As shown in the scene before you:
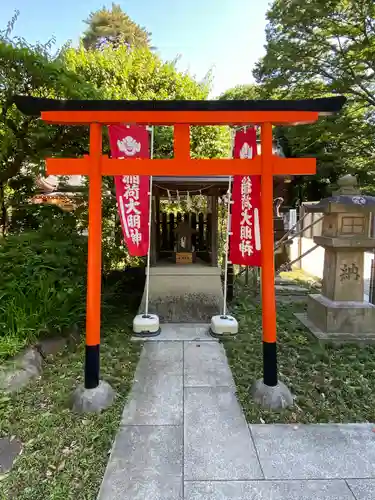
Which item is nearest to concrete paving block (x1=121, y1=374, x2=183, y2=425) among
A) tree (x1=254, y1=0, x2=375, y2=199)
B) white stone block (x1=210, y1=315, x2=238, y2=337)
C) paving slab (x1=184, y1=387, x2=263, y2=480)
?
paving slab (x1=184, y1=387, x2=263, y2=480)

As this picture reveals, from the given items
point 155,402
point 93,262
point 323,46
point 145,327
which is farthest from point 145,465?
point 323,46

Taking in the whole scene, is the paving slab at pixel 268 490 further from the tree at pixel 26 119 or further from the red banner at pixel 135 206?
the tree at pixel 26 119

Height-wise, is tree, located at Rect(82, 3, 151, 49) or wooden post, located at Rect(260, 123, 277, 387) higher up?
tree, located at Rect(82, 3, 151, 49)

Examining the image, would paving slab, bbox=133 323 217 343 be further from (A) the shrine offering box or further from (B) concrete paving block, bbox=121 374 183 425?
(A) the shrine offering box

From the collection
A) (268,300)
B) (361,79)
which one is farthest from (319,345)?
(361,79)

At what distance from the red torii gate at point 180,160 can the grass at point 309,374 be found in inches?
17.0

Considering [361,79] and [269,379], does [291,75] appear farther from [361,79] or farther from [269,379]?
[269,379]

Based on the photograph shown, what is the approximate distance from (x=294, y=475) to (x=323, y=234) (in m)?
4.52

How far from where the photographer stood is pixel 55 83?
630cm

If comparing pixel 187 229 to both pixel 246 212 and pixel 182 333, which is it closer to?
pixel 246 212

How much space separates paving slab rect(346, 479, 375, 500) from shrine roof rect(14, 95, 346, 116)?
370 cm

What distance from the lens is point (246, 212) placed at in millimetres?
5090

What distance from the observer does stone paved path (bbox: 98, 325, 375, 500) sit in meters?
2.55

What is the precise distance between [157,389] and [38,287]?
101 inches
